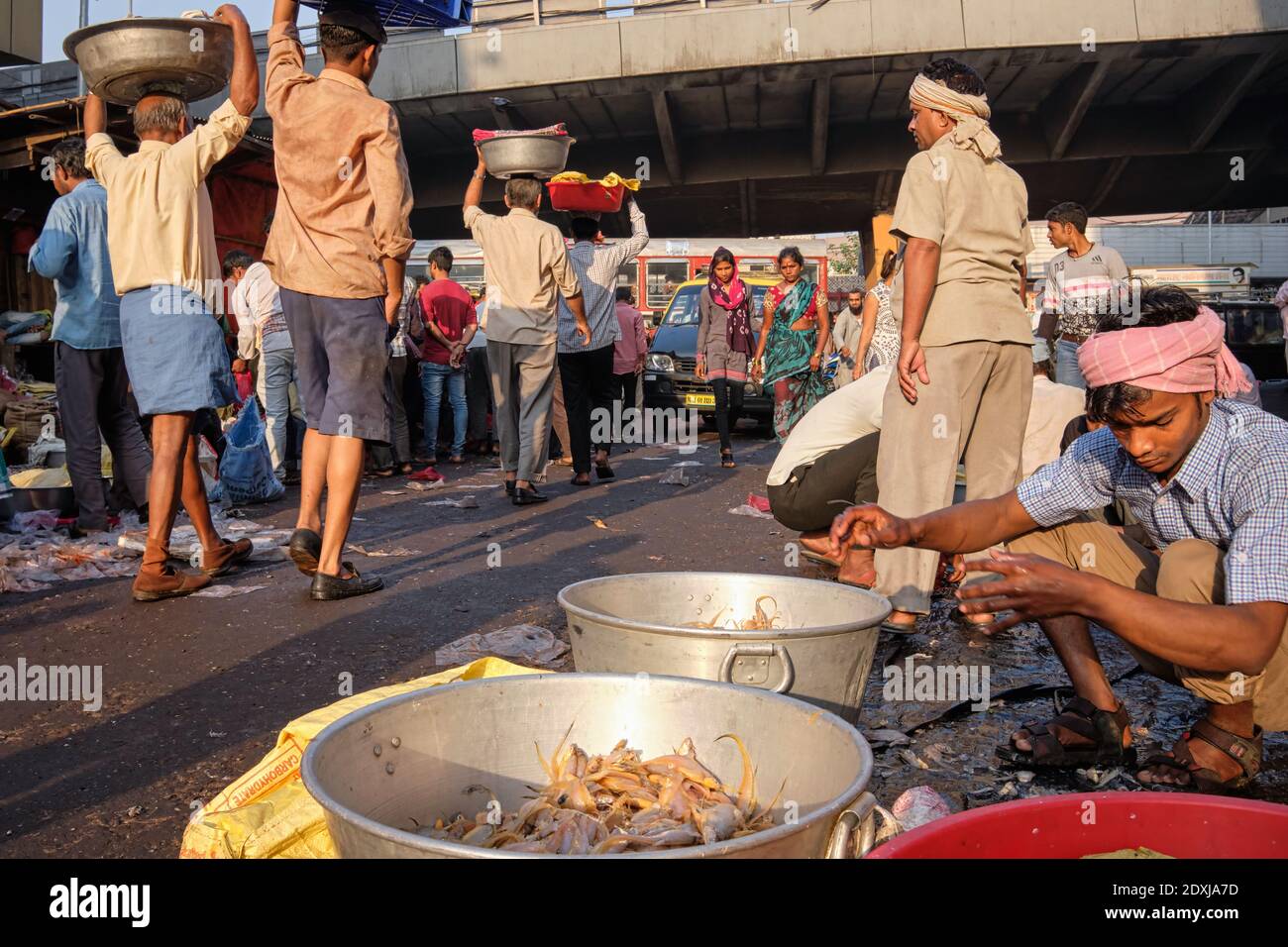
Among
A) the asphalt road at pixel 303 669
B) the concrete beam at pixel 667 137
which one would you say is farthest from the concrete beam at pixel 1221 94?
the asphalt road at pixel 303 669

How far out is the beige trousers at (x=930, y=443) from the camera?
4398 millimetres

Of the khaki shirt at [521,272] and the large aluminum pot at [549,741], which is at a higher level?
the khaki shirt at [521,272]

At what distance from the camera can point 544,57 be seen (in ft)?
52.7

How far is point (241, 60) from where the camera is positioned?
4633 millimetres

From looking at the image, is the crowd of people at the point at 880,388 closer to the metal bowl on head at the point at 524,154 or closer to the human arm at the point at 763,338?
the metal bowl on head at the point at 524,154


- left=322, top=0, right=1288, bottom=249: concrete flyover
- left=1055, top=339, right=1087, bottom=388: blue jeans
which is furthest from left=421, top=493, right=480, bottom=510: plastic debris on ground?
left=322, top=0, right=1288, bottom=249: concrete flyover

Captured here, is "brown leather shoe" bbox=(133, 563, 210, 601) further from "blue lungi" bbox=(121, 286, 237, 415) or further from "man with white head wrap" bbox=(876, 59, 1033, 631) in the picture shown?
"man with white head wrap" bbox=(876, 59, 1033, 631)

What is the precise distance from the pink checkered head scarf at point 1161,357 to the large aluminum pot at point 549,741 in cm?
121

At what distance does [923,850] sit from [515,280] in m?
7.04

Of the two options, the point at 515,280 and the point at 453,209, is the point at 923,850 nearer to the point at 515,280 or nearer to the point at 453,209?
the point at 515,280

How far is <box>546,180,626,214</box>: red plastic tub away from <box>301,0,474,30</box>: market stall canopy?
2561mm

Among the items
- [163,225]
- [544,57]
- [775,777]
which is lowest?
[775,777]

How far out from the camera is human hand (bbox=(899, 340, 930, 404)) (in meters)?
4.41

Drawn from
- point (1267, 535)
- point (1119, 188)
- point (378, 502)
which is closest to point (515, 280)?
point (378, 502)
